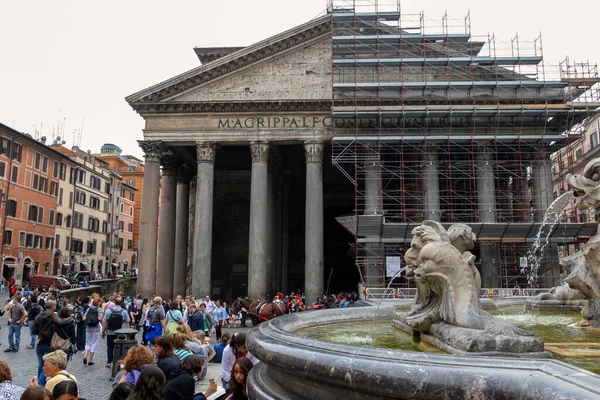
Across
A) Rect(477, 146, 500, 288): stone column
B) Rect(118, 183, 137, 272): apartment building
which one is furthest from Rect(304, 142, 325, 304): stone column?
Rect(118, 183, 137, 272): apartment building

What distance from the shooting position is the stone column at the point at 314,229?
69.1 ft

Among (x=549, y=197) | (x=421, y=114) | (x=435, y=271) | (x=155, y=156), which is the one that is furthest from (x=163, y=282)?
(x=435, y=271)

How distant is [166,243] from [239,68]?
31.2 feet

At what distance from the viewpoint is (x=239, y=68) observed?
898 inches

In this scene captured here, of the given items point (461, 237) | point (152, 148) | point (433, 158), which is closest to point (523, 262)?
point (433, 158)

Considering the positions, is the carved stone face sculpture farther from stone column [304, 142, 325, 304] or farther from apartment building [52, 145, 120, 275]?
apartment building [52, 145, 120, 275]

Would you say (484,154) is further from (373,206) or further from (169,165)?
(169,165)

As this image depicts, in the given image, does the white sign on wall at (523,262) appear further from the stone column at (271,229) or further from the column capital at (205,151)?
the column capital at (205,151)

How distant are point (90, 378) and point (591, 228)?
63.9 feet

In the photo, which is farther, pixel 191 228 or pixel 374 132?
pixel 191 228

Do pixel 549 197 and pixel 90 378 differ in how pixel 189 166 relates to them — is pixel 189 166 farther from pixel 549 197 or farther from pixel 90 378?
pixel 90 378

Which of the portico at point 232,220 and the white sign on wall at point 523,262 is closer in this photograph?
the white sign on wall at point 523,262

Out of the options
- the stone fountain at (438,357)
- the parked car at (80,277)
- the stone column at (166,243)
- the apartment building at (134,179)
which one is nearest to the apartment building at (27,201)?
the parked car at (80,277)

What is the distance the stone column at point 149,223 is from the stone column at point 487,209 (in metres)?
14.6
